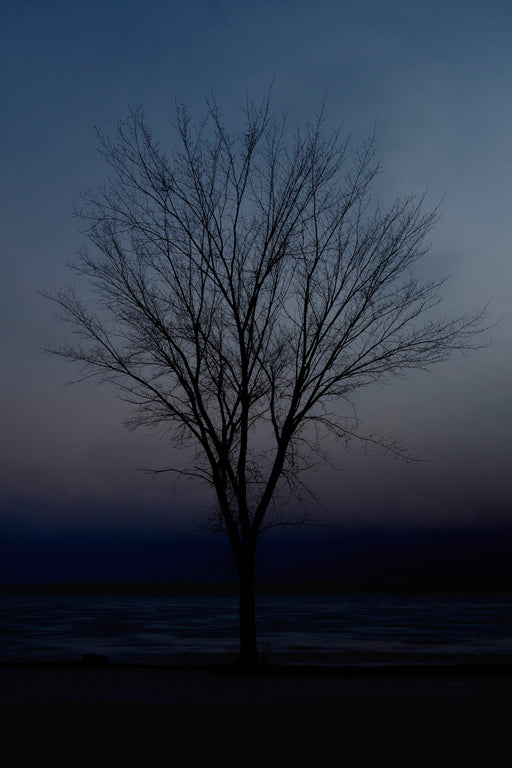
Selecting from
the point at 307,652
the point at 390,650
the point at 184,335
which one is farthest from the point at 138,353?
the point at 390,650

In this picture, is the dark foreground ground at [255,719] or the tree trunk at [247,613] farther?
the tree trunk at [247,613]

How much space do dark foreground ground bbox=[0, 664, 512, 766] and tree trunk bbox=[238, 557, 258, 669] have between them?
2005 mm

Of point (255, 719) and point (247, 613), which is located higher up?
point (247, 613)

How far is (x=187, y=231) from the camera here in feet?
46.5

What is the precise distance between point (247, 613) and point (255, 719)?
6.21 meters

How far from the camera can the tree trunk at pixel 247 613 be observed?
44.0 feet

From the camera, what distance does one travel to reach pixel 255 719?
7.42 m

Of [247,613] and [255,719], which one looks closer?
[255,719]

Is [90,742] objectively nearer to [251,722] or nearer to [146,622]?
[251,722]

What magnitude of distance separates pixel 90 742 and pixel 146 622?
27.8m

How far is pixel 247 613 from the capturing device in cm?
1358

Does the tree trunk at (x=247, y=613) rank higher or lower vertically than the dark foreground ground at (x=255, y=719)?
higher

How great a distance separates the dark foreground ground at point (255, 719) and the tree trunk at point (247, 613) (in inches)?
78.9

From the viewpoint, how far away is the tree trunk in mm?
13414
